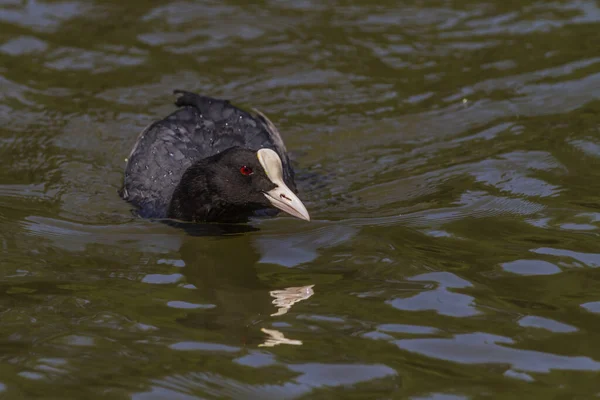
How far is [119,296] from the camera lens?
475 centimetres

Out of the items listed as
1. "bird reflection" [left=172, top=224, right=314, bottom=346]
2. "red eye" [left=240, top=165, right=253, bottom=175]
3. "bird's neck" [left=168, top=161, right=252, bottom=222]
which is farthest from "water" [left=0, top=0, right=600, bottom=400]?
"red eye" [left=240, top=165, right=253, bottom=175]

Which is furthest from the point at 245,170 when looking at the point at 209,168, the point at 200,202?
the point at 200,202

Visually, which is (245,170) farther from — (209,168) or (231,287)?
(231,287)

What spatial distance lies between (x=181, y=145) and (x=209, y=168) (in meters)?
0.77

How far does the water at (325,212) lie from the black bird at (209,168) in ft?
0.64

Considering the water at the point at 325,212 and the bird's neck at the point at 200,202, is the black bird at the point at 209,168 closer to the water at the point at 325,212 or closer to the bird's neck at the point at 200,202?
the bird's neck at the point at 200,202

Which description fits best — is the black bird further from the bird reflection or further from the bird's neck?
the bird reflection

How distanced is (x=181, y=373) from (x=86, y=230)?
2.11 metres

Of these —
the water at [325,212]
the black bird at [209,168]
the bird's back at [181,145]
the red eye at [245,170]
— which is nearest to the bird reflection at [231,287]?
the water at [325,212]

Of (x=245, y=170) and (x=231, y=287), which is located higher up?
(x=245, y=170)

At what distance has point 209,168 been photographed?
5.90 meters

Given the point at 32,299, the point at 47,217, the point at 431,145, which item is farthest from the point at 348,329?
the point at 431,145

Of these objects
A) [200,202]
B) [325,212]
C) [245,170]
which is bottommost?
[325,212]

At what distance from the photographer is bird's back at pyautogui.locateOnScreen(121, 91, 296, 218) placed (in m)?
6.44
